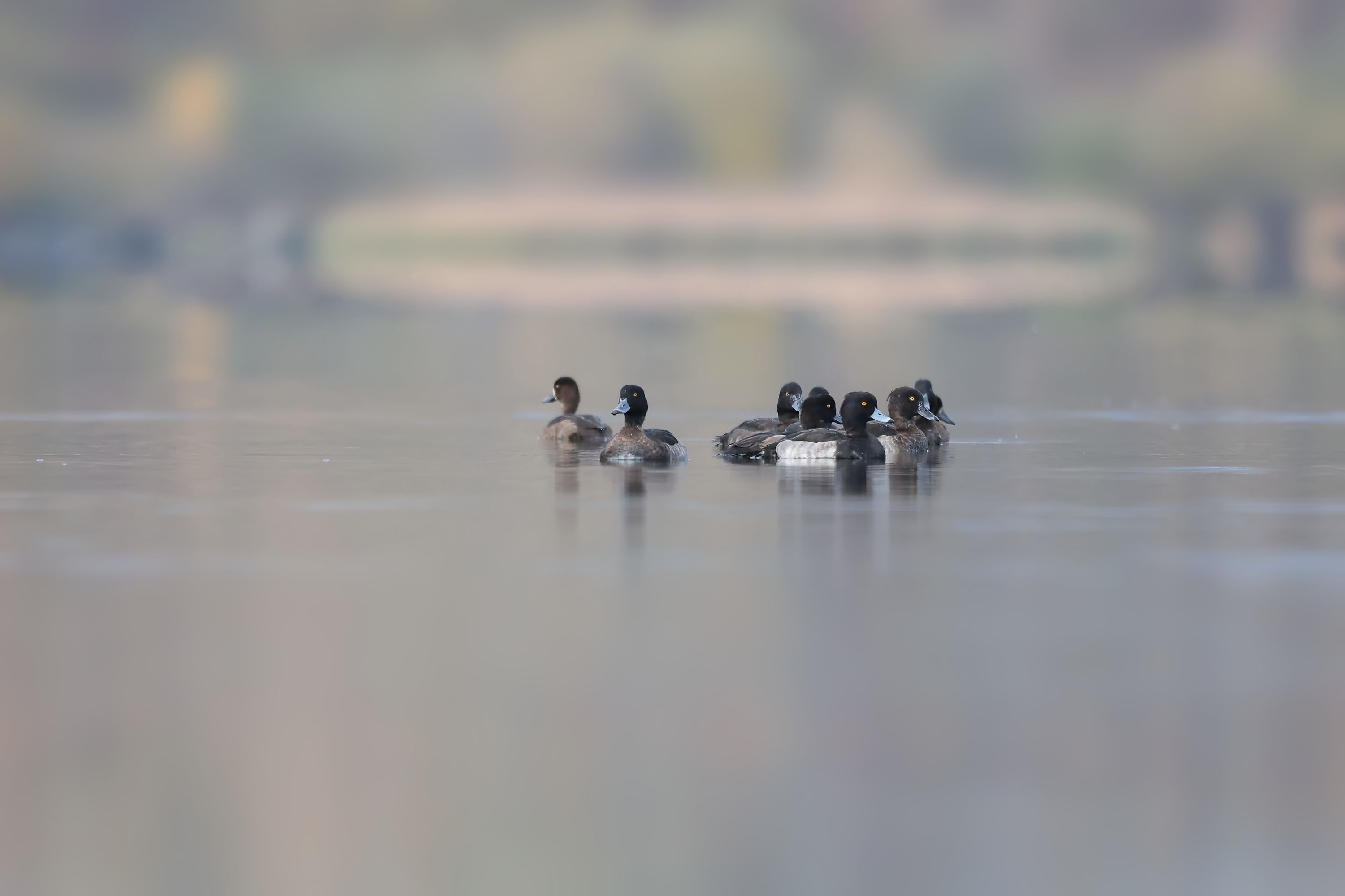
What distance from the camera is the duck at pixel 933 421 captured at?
2325 centimetres

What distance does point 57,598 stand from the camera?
1248 cm

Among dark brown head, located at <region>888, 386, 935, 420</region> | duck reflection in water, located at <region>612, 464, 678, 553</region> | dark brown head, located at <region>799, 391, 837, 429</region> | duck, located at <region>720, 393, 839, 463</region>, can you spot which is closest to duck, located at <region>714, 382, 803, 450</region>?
duck, located at <region>720, 393, 839, 463</region>

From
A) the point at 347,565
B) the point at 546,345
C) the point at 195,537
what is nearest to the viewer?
the point at 347,565

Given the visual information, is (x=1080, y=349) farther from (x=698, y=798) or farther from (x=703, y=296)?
(x=703, y=296)

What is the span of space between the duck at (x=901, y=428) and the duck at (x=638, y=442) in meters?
2.10

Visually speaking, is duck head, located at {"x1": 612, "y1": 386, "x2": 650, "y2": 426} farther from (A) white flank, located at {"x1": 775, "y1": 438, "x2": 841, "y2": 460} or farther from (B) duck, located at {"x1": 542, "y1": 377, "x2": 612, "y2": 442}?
(B) duck, located at {"x1": 542, "y1": 377, "x2": 612, "y2": 442}

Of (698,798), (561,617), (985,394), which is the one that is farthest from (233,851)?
(985,394)

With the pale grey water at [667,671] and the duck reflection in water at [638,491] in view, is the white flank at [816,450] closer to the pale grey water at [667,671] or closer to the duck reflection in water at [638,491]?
the pale grey water at [667,671]

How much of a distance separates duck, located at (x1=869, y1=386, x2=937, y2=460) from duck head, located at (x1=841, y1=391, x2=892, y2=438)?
0.39 metres

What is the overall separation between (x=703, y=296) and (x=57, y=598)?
80.3 metres

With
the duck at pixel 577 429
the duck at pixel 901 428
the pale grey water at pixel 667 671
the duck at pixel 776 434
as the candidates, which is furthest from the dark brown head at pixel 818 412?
the duck at pixel 577 429

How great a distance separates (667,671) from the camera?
10516mm

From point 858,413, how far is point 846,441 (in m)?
0.37

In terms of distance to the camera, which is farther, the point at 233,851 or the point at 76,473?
the point at 76,473
